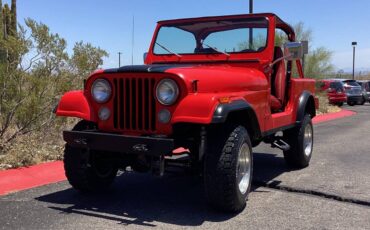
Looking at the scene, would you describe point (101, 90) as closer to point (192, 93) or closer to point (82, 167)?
point (82, 167)

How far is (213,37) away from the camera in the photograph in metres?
6.59

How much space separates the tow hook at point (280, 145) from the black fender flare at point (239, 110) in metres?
1.48

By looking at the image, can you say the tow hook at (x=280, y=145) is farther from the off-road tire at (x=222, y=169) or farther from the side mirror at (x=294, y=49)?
the off-road tire at (x=222, y=169)

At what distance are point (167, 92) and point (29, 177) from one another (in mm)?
2802

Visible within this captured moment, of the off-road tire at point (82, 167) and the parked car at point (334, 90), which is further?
the parked car at point (334, 90)

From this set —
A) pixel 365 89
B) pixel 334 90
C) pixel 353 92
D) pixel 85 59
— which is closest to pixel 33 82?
pixel 85 59

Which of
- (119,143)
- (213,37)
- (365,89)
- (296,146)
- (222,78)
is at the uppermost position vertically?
(213,37)

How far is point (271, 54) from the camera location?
6.19 m

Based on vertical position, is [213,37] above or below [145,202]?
above

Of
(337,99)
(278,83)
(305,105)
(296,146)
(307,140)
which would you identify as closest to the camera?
(278,83)

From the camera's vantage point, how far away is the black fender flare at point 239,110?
441 cm

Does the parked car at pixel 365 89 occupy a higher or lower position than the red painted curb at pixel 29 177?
higher

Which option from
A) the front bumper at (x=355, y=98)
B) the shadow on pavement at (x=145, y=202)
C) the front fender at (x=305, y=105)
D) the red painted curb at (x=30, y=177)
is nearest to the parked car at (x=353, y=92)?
the front bumper at (x=355, y=98)

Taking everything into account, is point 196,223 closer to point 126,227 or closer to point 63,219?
point 126,227
